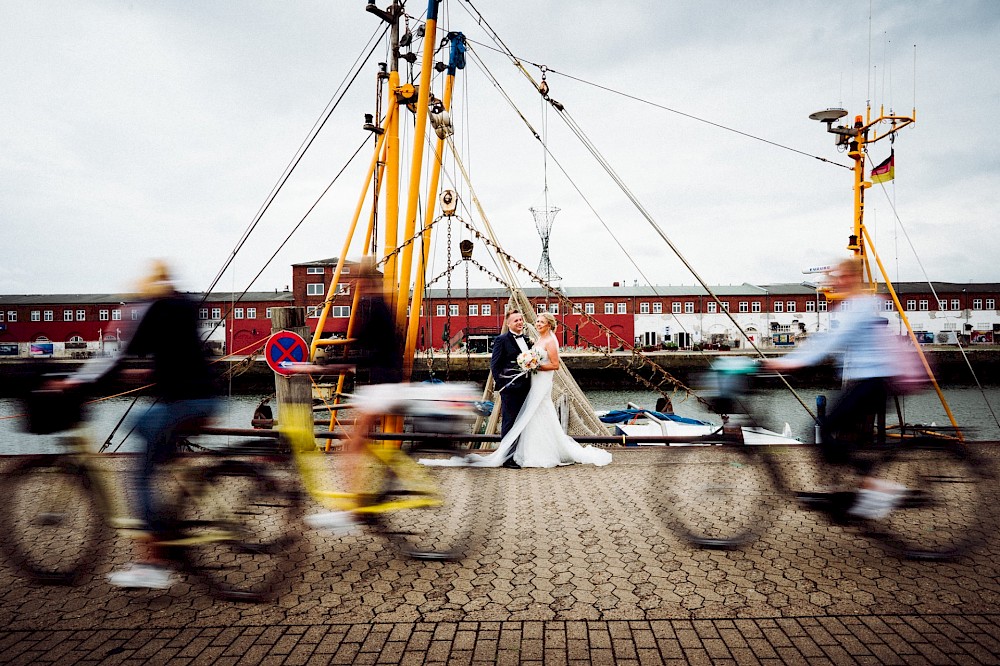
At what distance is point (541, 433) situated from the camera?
8.87 metres

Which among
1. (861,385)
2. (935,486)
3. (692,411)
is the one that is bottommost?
(692,411)

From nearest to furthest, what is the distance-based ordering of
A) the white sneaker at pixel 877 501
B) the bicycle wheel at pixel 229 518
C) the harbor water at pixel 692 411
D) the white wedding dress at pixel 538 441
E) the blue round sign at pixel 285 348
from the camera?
the bicycle wheel at pixel 229 518 < the white sneaker at pixel 877 501 < the blue round sign at pixel 285 348 < the white wedding dress at pixel 538 441 < the harbor water at pixel 692 411

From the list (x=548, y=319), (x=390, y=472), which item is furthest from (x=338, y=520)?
(x=548, y=319)

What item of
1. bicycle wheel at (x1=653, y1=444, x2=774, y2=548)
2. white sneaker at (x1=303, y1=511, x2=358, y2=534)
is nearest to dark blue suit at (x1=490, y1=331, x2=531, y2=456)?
bicycle wheel at (x1=653, y1=444, x2=774, y2=548)

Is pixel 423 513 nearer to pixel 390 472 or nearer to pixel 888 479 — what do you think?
pixel 390 472

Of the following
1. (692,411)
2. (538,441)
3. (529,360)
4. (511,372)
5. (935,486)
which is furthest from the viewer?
(692,411)

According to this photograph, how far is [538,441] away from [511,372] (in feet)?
3.45

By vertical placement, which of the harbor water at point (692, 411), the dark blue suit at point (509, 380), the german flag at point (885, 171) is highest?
the german flag at point (885, 171)

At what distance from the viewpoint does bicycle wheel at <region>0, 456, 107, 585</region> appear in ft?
14.5

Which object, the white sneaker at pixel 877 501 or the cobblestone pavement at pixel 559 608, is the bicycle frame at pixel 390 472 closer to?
the cobblestone pavement at pixel 559 608

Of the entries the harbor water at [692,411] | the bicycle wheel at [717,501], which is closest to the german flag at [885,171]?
the harbor water at [692,411]

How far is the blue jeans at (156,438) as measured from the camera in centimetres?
424

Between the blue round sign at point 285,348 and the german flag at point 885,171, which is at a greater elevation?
the german flag at point 885,171

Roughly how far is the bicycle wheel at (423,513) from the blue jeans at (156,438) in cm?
136
